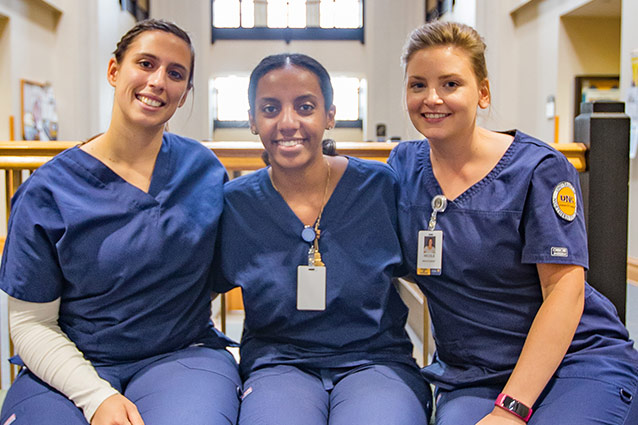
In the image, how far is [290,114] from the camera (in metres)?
1.78

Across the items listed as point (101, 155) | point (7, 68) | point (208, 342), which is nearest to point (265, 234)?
point (208, 342)

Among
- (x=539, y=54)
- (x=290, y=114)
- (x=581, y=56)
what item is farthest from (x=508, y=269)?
(x=539, y=54)

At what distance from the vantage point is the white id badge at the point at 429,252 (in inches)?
65.7

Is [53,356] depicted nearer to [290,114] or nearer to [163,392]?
[163,392]

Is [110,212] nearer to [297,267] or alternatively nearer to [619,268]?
[297,267]

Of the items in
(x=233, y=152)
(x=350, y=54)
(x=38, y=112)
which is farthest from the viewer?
(x=350, y=54)

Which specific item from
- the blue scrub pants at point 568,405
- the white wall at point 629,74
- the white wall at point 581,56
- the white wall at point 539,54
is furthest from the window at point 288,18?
the blue scrub pants at point 568,405

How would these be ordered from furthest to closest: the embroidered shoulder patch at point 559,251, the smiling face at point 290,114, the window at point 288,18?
the window at point 288,18 → the smiling face at point 290,114 → the embroidered shoulder patch at point 559,251

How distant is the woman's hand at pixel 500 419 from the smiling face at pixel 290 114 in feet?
2.82

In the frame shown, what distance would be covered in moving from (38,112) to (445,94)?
8172 millimetres

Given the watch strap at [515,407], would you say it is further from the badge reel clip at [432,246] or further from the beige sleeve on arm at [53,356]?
the beige sleeve on arm at [53,356]

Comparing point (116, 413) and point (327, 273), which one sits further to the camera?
point (327, 273)

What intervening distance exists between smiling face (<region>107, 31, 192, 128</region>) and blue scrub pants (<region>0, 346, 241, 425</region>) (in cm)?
68

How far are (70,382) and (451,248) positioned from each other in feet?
3.48
